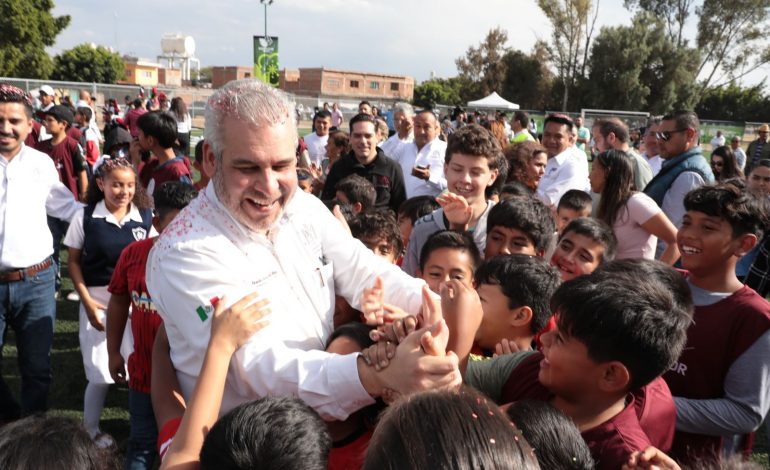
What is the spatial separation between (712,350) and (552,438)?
1207 mm

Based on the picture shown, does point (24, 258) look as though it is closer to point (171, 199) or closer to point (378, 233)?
point (171, 199)

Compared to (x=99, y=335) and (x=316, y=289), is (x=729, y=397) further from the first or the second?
(x=99, y=335)

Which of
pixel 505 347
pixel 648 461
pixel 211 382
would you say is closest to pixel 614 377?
pixel 648 461

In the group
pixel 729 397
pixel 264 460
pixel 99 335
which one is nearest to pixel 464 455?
pixel 264 460

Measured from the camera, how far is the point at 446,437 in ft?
3.18

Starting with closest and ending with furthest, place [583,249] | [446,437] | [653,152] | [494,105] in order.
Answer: [446,437] → [583,249] → [653,152] → [494,105]

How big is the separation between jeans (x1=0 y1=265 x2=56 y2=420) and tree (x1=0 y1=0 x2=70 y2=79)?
1490 inches

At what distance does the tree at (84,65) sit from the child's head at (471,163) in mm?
52042

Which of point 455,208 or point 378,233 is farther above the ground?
point 455,208

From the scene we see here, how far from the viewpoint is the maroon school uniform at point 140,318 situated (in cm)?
287

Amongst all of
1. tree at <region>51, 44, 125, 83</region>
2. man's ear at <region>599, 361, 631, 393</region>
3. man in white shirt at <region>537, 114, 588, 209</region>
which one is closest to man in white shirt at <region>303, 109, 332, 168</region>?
man in white shirt at <region>537, 114, 588, 209</region>

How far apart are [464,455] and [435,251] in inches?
76.8

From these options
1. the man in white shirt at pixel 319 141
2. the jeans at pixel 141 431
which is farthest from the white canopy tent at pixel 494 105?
the jeans at pixel 141 431

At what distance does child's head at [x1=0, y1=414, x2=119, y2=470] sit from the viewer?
129 centimetres
